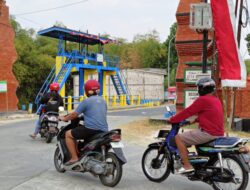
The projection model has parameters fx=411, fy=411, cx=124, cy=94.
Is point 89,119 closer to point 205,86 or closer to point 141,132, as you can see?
point 205,86

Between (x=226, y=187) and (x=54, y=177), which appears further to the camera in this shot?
(x=54, y=177)

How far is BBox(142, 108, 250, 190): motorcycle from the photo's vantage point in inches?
237

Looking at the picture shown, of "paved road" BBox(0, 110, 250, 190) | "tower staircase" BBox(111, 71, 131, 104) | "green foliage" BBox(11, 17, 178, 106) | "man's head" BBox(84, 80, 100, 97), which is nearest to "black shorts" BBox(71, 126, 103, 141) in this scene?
"man's head" BBox(84, 80, 100, 97)

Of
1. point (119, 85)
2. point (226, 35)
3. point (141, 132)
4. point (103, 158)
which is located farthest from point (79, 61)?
point (103, 158)

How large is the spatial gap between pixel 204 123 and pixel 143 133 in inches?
310

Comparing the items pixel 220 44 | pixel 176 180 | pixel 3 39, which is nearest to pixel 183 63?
pixel 220 44

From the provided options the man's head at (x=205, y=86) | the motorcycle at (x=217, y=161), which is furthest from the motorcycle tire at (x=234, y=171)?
the man's head at (x=205, y=86)

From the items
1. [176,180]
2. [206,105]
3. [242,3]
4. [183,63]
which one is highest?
[242,3]

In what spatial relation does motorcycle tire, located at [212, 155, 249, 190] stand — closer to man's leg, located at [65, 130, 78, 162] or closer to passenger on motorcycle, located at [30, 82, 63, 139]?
man's leg, located at [65, 130, 78, 162]

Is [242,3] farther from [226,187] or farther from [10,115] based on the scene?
[10,115]

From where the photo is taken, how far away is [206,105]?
20.9 feet

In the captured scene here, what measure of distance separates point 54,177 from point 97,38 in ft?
98.9

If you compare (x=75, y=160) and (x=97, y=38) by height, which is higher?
(x=97, y=38)

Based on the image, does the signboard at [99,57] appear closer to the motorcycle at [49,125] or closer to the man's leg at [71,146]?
the motorcycle at [49,125]
